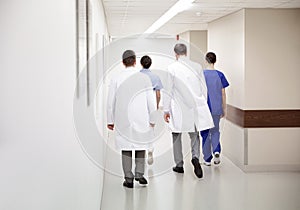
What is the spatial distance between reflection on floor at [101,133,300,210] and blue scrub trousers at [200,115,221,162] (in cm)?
29

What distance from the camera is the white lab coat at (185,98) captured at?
418 cm

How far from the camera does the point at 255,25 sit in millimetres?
4461

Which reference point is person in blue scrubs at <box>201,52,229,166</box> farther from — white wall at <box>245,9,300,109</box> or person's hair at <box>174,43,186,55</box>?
person's hair at <box>174,43,186,55</box>

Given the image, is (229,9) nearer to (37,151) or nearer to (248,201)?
(248,201)

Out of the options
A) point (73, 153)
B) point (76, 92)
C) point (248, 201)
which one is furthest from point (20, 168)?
point (248, 201)

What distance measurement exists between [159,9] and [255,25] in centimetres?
105

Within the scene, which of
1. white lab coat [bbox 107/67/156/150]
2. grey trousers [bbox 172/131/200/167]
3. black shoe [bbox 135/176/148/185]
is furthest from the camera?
grey trousers [bbox 172/131/200/167]

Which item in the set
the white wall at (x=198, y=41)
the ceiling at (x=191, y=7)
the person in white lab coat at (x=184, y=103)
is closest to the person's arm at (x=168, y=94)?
the person in white lab coat at (x=184, y=103)

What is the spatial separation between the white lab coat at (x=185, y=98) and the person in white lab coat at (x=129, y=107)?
0.61m

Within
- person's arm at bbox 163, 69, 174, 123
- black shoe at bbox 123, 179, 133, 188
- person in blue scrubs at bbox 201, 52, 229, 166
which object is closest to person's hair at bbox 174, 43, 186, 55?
person's arm at bbox 163, 69, 174, 123

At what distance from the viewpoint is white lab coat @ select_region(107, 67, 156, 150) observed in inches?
140

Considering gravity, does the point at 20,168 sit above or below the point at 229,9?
below

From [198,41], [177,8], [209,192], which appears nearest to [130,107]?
[209,192]

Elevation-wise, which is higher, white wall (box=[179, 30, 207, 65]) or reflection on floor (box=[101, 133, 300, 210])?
white wall (box=[179, 30, 207, 65])
